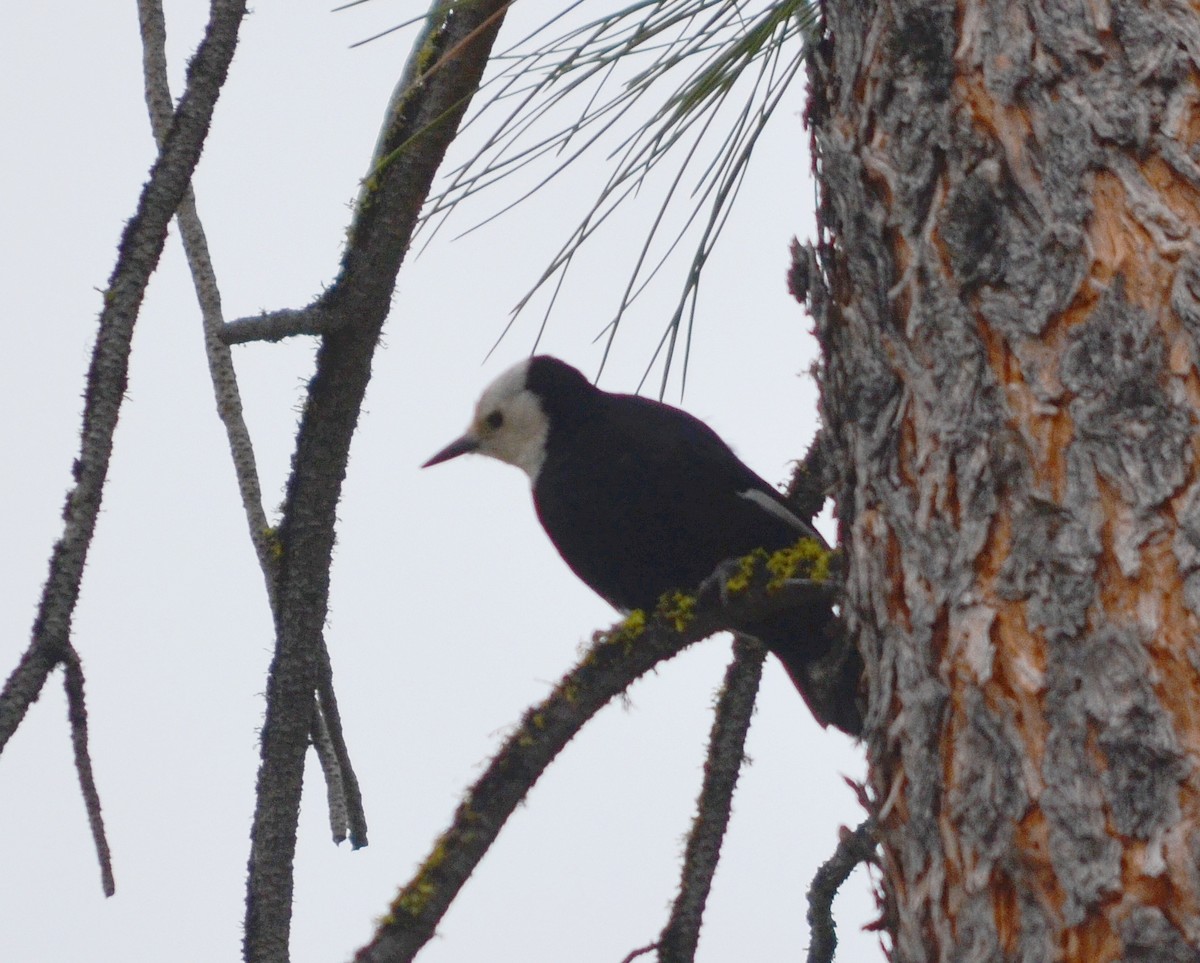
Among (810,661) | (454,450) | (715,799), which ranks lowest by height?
(715,799)

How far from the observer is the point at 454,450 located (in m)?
3.34

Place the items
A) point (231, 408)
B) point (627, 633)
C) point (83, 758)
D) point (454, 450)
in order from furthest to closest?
point (454, 450) → point (231, 408) → point (627, 633) → point (83, 758)

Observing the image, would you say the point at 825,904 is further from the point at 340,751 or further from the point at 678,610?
the point at 340,751

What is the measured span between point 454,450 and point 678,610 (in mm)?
1527

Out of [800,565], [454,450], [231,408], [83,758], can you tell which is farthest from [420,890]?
[454,450]

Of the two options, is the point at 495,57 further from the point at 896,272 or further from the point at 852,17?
the point at 896,272

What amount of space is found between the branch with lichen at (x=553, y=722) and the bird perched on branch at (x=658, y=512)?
568mm

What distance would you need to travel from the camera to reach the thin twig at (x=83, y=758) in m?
1.59

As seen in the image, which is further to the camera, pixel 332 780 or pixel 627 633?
pixel 332 780

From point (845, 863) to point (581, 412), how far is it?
1284 millimetres

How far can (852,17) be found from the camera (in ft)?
5.13

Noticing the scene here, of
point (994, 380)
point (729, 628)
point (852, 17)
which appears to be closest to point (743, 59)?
point (852, 17)

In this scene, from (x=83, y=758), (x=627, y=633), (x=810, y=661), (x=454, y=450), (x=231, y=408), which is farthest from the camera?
(x=454, y=450)

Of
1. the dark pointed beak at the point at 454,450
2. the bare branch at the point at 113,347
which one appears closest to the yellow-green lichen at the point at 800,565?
the bare branch at the point at 113,347
